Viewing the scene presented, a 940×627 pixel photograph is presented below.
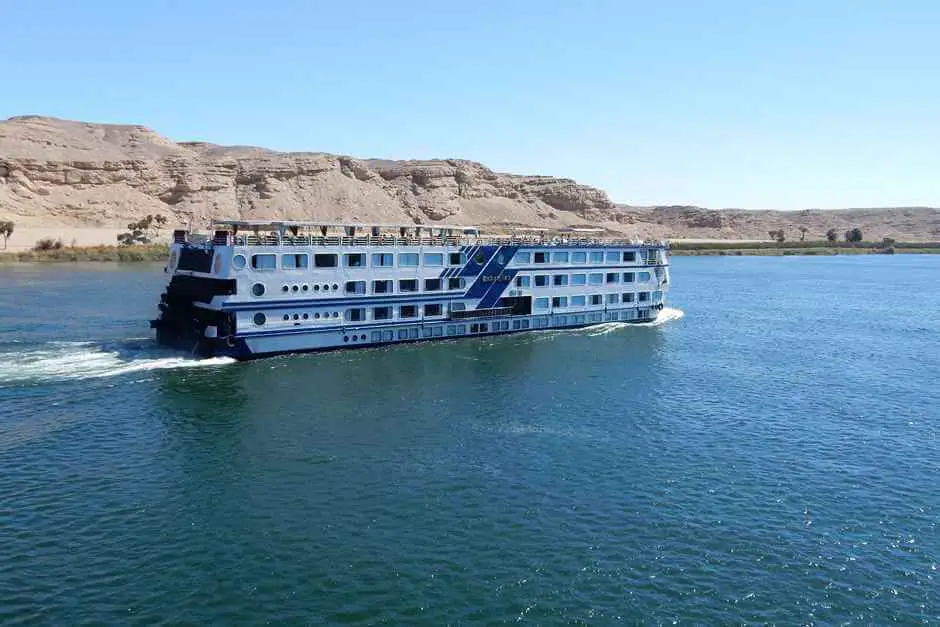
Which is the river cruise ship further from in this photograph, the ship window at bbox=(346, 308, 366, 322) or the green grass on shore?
the green grass on shore

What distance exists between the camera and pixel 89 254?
356 ft

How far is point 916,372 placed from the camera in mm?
43188

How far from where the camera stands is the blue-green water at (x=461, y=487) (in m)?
17.7

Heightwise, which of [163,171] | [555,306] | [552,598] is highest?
[163,171]

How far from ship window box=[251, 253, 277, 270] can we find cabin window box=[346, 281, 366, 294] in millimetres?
4933

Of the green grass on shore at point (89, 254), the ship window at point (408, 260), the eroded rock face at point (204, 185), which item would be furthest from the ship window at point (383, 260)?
the eroded rock face at point (204, 185)

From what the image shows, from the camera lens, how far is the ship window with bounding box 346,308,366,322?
44.1 metres

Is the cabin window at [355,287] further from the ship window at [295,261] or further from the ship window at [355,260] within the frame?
the ship window at [295,261]

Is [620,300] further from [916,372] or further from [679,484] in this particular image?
[679,484]

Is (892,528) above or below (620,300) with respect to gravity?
below

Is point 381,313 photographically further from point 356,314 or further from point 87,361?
point 87,361

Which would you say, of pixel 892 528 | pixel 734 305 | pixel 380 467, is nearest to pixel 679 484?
pixel 892 528

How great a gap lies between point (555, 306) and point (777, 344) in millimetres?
16377

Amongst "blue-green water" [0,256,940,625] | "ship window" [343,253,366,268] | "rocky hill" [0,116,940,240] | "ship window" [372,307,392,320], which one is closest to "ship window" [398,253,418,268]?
"ship window" [343,253,366,268]
